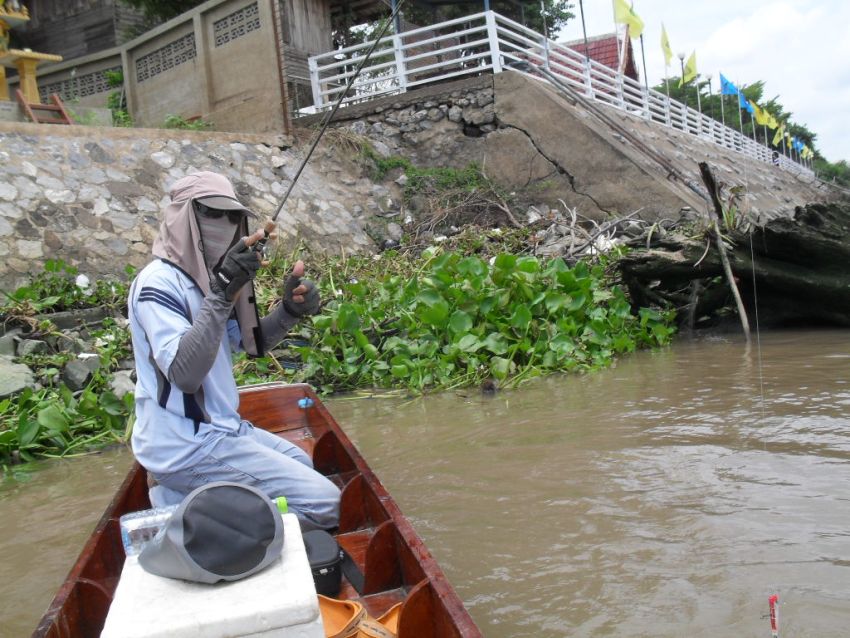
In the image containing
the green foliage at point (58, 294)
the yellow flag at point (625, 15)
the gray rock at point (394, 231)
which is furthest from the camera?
the yellow flag at point (625, 15)

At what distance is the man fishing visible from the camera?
2561 millimetres

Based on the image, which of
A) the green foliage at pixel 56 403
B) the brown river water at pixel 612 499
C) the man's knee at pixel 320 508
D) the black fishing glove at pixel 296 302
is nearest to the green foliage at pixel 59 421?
the green foliage at pixel 56 403

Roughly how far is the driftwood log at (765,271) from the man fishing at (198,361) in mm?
5518

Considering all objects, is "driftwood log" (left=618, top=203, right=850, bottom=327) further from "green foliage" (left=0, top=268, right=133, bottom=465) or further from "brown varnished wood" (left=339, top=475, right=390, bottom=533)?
"brown varnished wood" (left=339, top=475, right=390, bottom=533)

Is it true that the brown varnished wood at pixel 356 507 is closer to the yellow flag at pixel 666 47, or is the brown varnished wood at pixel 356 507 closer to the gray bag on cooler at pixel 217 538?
the gray bag on cooler at pixel 217 538

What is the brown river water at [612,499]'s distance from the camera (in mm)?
2723

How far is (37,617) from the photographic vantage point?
3.16 metres

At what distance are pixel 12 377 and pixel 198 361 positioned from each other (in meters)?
4.07

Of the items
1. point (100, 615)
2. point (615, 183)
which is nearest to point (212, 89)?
point (615, 183)

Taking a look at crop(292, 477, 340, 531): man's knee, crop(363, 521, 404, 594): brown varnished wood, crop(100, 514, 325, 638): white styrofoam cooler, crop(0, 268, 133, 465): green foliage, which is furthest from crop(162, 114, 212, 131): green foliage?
crop(100, 514, 325, 638): white styrofoam cooler

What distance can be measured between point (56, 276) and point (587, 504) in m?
5.61

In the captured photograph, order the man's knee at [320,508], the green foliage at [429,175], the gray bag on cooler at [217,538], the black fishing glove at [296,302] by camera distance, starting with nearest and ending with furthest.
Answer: the gray bag on cooler at [217,538] → the man's knee at [320,508] → the black fishing glove at [296,302] → the green foliage at [429,175]

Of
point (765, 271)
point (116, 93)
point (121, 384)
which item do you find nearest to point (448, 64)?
point (116, 93)

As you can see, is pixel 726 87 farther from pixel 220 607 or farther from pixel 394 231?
pixel 220 607
